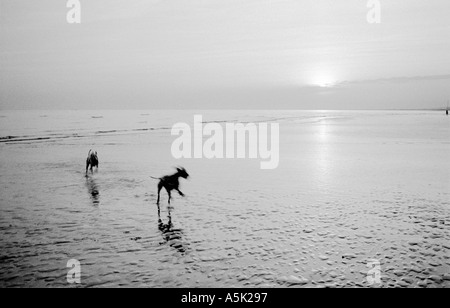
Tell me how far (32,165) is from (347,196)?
58.8 feet

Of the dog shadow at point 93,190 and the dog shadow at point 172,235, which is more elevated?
the dog shadow at point 93,190

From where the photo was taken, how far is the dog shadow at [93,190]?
39.0 ft

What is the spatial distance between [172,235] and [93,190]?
6500 mm

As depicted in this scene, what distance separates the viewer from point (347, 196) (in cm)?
1236

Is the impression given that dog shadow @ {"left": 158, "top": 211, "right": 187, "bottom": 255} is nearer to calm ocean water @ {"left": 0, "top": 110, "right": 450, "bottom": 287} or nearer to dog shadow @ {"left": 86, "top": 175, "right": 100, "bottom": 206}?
calm ocean water @ {"left": 0, "top": 110, "right": 450, "bottom": 287}

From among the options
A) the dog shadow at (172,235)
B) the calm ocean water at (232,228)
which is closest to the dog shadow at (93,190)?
the calm ocean water at (232,228)

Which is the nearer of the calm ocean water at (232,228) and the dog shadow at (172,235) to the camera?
the calm ocean water at (232,228)

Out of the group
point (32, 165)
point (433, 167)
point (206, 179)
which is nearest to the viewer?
point (206, 179)

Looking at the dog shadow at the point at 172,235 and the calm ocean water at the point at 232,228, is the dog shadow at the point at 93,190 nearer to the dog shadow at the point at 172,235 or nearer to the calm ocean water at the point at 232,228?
the calm ocean water at the point at 232,228

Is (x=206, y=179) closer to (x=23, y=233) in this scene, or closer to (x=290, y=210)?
(x=290, y=210)

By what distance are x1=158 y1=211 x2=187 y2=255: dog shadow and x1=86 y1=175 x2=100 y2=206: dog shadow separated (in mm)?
3501

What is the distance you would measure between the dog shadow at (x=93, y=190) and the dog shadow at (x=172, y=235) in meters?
3.50
